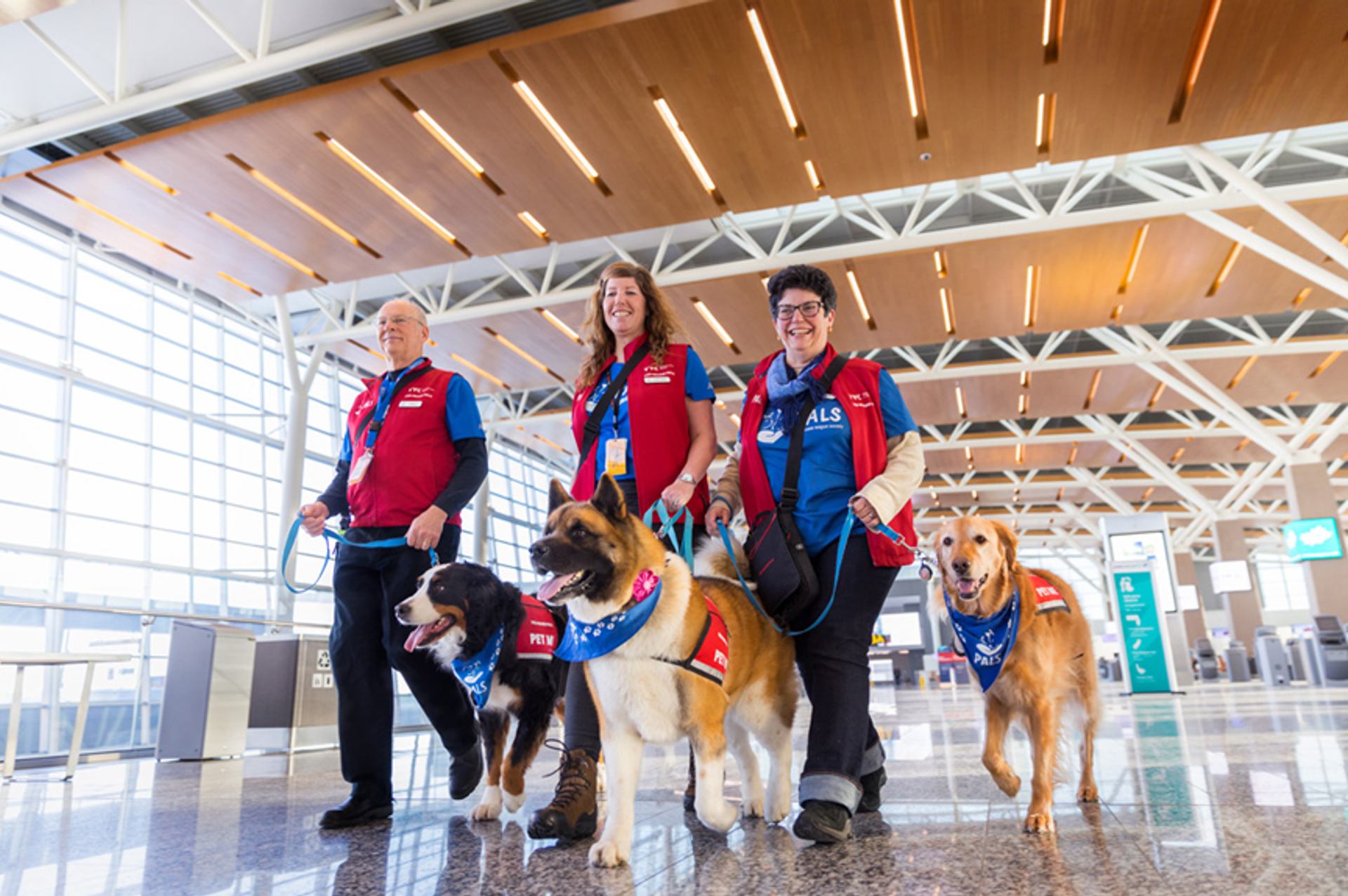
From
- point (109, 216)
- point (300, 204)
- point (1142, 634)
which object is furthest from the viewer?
point (1142, 634)

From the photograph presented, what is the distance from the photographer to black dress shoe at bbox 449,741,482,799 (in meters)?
3.46

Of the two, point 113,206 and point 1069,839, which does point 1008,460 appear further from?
point 1069,839

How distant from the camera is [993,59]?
7.55 metres

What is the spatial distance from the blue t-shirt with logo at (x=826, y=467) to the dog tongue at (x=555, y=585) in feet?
2.97

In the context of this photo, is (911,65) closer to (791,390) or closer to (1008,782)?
(791,390)

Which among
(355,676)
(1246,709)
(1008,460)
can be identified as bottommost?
(1246,709)

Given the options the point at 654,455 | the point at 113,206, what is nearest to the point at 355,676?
the point at 654,455

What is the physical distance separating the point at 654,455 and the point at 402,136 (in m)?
7.13

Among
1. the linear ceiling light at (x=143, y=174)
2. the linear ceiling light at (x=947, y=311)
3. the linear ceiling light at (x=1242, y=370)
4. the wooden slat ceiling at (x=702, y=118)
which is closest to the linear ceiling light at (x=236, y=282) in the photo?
the wooden slat ceiling at (x=702, y=118)

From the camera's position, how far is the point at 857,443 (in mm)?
2822

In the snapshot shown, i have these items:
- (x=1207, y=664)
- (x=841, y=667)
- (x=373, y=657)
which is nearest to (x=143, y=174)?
(x=373, y=657)

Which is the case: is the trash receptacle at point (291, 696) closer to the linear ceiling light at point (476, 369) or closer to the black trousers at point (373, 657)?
the black trousers at point (373, 657)

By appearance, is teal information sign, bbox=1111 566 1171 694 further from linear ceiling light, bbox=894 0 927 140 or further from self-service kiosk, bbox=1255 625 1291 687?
linear ceiling light, bbox=894 0 927 140

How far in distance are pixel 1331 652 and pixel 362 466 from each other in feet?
68.5
